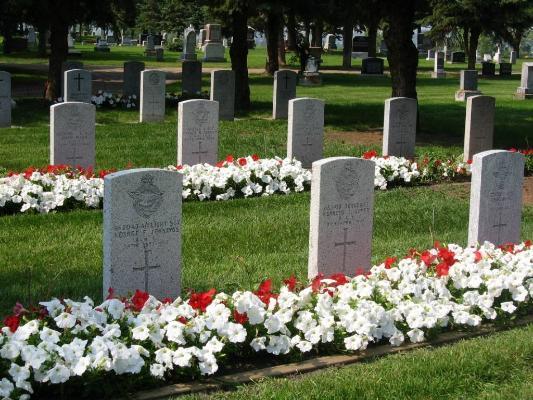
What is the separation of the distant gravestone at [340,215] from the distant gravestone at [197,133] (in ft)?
19.8

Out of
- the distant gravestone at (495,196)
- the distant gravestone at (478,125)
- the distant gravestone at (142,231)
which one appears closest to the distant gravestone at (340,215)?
the distant gravestone at (495,196)

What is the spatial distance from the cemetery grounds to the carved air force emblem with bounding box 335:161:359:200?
902 millimetres

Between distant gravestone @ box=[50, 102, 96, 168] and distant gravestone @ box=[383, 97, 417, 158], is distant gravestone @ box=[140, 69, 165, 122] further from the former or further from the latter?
distant gravestone @ box=[50, 102, 96, 168]

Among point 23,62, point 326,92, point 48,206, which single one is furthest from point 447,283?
point 23,62

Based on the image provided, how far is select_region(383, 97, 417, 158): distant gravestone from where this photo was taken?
16.2m

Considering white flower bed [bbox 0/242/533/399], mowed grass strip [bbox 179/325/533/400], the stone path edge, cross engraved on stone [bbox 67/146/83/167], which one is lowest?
the stone path edge

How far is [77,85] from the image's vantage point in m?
21.2

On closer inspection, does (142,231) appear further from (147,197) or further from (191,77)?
(191,77)

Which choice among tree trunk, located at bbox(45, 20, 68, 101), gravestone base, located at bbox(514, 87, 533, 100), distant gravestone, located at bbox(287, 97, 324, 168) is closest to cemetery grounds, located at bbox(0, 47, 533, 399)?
tree trunk, located at bbox(45, 20, 68, 101)

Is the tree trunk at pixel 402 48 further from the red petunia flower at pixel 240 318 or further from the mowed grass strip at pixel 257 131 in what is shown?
the red petunia flower at pixel 240 318

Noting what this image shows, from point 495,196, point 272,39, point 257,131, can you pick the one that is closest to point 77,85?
point 257,131

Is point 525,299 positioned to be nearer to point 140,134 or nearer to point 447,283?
point 447,283

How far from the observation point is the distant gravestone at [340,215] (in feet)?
27.9

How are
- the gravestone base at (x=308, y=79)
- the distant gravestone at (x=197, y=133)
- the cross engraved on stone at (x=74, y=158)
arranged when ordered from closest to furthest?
the cross engraved on stone at (x=74, y=158), the distant gravestone at (x=197, y=133), the gravestone base at (x=308, y=79)
